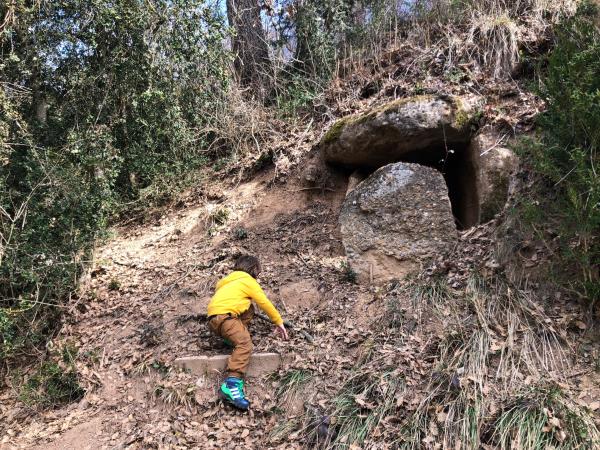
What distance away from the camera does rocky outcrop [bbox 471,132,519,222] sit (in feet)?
18.7

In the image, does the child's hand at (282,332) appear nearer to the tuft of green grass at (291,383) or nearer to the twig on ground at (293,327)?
the twig on ground at (293,327)

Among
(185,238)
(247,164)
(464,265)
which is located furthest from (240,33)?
(464,265)

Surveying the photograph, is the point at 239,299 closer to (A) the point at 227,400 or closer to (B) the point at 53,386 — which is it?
(A) the point at 227,400

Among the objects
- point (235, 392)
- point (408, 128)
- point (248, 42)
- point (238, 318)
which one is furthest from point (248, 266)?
point (248, 42)

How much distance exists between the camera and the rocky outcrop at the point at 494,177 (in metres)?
5.69

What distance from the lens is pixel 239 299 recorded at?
16.6 ft

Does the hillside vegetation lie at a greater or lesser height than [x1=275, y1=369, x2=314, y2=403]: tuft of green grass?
greater

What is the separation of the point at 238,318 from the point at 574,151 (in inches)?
131

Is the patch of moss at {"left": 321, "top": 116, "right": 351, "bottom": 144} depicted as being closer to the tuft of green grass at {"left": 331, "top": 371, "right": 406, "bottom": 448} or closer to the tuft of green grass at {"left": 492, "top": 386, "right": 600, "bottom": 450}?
the tuft of green grass at {"left": 331, "top": 371, "right": 406, "bottom": 448}

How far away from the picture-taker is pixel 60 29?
6215 mm

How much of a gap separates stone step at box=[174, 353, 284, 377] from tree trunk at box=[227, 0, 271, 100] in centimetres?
560

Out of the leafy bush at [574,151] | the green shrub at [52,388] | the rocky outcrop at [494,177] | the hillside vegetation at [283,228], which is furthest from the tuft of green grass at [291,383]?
the rocky outcrop at [494,177]

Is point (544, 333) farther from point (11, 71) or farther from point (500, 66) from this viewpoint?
point (11, 71)

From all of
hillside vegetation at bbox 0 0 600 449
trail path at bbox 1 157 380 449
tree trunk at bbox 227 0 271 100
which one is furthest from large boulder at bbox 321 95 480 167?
tree trunk at bbox 227 0 271 100
